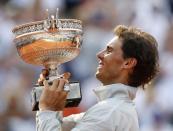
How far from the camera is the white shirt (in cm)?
227

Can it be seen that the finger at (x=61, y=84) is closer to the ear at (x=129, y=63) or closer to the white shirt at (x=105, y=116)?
the white shirt at (x=105, y=116)

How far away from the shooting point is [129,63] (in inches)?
98.0

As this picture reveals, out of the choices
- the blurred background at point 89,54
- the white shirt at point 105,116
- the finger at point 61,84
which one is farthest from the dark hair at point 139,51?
the blurred background at point 89,54

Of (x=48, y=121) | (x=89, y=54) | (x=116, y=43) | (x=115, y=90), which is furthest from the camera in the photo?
(x=89, y=54)

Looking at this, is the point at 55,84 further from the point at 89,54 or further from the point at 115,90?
the point at 89,54

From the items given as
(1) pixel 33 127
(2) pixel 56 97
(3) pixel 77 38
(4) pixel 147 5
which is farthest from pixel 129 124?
(4) pixel 147 5

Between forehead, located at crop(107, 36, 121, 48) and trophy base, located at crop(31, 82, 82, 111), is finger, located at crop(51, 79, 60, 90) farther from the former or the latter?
forehead, located at crop(107, 36, 121, 48)

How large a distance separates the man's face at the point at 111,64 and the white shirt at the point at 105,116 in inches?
2.6

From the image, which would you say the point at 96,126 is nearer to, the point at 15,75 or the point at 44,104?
the point at 44,104

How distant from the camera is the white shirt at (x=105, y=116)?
7.45 feet

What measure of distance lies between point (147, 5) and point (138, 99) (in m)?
0.74

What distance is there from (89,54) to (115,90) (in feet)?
8.03

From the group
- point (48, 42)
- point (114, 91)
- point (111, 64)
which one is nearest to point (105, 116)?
point (114, 91)

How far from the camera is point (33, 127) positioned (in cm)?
470
